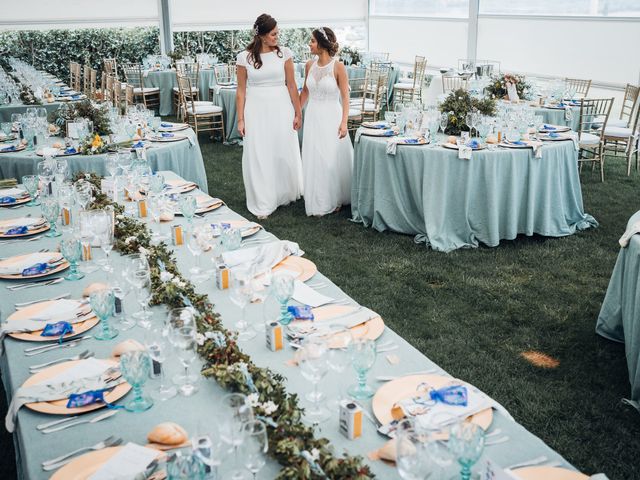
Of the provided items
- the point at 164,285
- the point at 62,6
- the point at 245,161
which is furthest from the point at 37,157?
the point at 62,6

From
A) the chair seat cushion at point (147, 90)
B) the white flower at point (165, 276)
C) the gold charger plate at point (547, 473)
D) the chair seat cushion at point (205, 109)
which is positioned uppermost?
the chair seat cushion at point (147, 90)

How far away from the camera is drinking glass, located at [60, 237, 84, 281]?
2748mm

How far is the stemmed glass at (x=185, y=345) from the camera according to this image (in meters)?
1.93

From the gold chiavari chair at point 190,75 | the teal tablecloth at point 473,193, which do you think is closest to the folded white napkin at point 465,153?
the teal tablecloth at point 473,193

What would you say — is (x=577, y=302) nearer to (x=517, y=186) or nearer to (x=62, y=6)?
(x=517, y=186)

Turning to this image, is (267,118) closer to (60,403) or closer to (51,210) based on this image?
(51,210)

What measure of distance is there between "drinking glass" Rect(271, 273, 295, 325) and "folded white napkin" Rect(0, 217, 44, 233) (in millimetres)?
1817

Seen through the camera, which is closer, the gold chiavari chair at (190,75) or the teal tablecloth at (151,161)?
the teal tablecloth at (151,161)

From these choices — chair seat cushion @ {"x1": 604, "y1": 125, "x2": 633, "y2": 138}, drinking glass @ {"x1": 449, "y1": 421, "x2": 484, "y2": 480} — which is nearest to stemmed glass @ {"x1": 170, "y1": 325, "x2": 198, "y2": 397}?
drinking glass @ {"x1": 449, "y1": 421, "x2": 484, "y2": 480}

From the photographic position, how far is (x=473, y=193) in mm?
5340

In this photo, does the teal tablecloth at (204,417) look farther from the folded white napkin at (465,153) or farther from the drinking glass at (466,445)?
the folded white napkin at (465,153)

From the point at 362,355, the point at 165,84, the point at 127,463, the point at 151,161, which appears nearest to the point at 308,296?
the point at 362,355

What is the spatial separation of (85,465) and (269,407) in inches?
19.4

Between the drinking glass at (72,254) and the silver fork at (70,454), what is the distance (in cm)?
121
